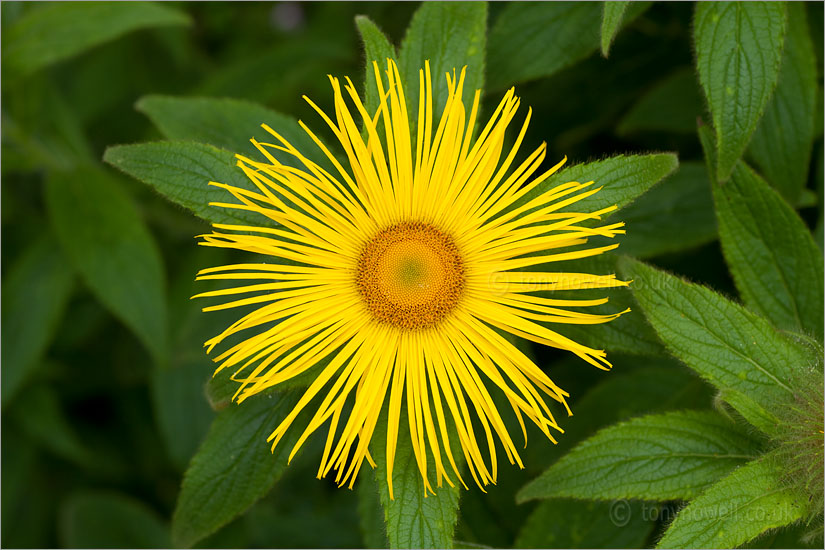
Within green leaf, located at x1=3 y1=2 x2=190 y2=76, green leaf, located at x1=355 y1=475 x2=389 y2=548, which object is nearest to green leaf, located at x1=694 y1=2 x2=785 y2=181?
green leaf, located at x1=355 y1=475 x2=389 y2=548

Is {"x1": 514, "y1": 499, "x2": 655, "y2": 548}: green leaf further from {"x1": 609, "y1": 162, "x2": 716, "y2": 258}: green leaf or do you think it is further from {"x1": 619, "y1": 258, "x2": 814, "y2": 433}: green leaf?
{"x1": 609, "y1": 162, "x2": 716, "y2": 258}: green leaf

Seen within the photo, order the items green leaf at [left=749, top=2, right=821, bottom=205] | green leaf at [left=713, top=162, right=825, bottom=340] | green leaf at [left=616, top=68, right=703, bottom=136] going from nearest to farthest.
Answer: green leaf at [left=713, top=162, right=825, bottom=340] < green leaf at [left=749, top=2, right=821, bottom=205] < green leaf at [left=616, top=68, right=703, bottom=136]

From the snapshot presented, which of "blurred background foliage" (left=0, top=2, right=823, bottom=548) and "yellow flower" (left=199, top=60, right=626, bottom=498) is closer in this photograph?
"yellow flower" (left=199, top=60, right=626, bottom=498)

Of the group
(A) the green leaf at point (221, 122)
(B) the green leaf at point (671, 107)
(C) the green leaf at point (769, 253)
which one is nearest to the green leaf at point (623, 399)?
(C) the green leaf at point (769, 253)

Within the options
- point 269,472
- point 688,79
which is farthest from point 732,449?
point 688,79

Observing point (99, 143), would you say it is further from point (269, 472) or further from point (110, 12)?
point (269, 472)

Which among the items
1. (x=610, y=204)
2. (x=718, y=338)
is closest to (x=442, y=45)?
(x=610, y=204)

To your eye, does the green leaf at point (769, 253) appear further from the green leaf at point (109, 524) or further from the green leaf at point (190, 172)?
the green leaf at point (109, 524)
